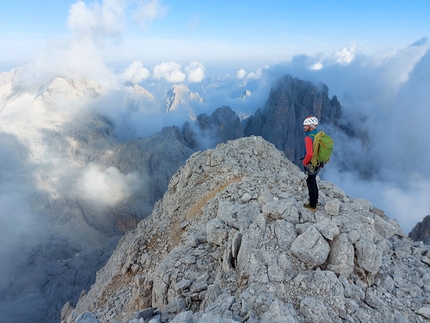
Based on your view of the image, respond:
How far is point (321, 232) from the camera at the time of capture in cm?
804

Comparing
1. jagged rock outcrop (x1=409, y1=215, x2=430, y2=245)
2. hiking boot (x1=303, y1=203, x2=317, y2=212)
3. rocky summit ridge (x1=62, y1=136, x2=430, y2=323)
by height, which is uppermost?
hiking boot (x1=303, y1=203, x2=317, y2=212)

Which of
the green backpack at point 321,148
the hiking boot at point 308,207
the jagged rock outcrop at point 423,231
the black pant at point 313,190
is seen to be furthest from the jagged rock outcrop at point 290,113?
the green backpack at point 321,148

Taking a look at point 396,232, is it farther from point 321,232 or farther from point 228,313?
point 228,313

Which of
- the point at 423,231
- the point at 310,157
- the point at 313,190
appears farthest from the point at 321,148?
the point at 423,231

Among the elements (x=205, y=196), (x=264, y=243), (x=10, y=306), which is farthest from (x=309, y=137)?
(x=10, y=306)

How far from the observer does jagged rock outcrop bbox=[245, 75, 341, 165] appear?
11688cm

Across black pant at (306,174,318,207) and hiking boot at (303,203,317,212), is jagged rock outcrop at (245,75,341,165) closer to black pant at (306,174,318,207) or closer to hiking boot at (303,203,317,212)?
hiking boot at (303,203,317,212)

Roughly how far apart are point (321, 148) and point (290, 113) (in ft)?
369

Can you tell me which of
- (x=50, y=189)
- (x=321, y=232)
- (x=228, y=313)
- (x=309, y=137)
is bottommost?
(x=50, y=189)

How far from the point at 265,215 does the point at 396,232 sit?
4934 mm

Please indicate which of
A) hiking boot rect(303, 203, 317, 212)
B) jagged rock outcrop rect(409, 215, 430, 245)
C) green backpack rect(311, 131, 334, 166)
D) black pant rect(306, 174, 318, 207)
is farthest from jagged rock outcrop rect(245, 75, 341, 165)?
green backpack rect(311, 131, 334, 166)

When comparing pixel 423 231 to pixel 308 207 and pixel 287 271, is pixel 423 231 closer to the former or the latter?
pixel 308 207

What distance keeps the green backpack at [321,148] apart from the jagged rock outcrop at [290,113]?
4193 inches

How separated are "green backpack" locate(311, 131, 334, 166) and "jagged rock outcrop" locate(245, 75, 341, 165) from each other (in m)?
107
